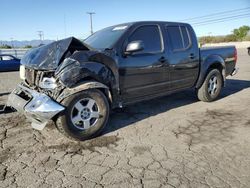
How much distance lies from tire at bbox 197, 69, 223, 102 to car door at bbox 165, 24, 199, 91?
16.6 inches

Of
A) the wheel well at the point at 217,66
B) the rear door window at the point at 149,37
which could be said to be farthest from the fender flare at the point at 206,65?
the rear door window at the point at 149,37

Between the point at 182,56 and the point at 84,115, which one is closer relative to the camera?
the point at 84,115

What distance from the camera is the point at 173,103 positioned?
6660 millimetres

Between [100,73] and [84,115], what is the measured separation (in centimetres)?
73

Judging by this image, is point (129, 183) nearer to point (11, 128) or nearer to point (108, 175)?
point (108, 175)

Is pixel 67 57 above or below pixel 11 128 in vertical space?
above

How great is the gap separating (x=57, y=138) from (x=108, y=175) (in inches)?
59.3

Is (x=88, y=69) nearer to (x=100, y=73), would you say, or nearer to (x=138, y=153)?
(x=100, y=73)

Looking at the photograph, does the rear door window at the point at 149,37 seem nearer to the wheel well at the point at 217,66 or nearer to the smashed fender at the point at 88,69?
the smashed fender at the point at 88,69

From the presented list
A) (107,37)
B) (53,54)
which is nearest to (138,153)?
(53,54)

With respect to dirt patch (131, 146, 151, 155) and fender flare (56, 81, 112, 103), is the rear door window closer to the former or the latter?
fender flare (56, 81, 112, 103)

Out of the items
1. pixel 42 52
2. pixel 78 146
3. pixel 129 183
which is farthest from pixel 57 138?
pixel 129 183

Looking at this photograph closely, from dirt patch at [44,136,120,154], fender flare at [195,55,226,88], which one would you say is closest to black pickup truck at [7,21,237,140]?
dirt patch at [44,136,120,154]

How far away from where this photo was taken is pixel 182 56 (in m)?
5.74
